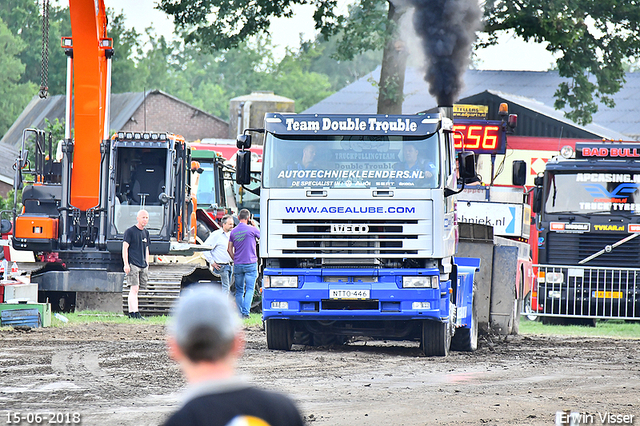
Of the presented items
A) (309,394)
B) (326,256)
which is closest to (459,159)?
(326,256)

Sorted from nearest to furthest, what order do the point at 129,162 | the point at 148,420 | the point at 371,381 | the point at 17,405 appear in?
the point at 148,420
the point at 17,405
the point at 371,381
the point at 129,162

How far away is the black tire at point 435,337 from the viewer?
1325 centimetres

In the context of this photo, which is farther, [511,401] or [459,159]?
[459,159]

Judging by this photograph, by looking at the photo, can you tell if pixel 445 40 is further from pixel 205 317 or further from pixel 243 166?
pixel 205 317

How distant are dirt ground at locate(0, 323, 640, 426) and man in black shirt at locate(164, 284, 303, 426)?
16.5ft

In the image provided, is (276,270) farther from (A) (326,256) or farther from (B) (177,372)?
(B) (177,372)

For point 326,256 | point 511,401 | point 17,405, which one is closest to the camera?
point 17,405

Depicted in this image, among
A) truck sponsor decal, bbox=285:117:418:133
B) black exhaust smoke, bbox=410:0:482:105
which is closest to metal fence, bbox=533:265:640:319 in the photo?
black exhaust smoke, bbox=410:0:482:105

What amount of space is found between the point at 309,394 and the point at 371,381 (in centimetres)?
118

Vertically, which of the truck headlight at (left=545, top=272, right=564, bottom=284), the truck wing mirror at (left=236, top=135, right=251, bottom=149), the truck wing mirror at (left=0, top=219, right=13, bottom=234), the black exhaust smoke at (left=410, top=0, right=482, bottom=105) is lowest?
the truck headlight at (left=545, top=272, right=564, bottom=284)

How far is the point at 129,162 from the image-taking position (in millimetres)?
19172

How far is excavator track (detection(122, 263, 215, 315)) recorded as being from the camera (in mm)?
18344

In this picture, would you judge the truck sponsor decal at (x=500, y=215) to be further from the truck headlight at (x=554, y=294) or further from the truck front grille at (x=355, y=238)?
the truck front grille at (x=355, y=238)

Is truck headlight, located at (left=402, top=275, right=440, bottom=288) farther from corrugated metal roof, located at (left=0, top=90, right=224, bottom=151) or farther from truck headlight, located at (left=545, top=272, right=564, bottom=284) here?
corrugated metal roof, located at (left=0, top=90, right=224, bottom=151)
